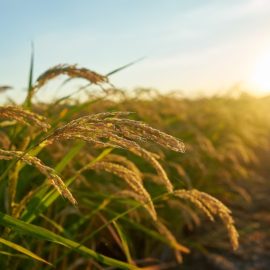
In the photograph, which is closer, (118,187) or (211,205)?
(211,205)

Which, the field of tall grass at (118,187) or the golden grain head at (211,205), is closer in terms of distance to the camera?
the field of tall grass at (118,187)

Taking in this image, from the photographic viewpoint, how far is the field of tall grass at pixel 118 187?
1.32 metres

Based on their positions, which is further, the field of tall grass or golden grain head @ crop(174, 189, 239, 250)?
golden grain head @ crop(174, 189, 239, 250)

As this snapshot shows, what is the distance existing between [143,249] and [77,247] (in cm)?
212

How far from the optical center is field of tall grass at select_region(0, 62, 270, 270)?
1322 mm

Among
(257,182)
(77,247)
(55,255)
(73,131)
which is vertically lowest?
(257,182)

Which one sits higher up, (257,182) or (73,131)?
(73,131)

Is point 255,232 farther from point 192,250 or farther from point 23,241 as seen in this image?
point 23,241

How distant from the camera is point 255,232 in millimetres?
4102

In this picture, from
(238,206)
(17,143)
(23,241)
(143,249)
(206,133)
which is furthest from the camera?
(206,133)

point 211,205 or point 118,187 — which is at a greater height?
point 211,205

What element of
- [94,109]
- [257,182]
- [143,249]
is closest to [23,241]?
[143,249]

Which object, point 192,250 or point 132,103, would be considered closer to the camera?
point 192,250

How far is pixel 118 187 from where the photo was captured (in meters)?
3.43
